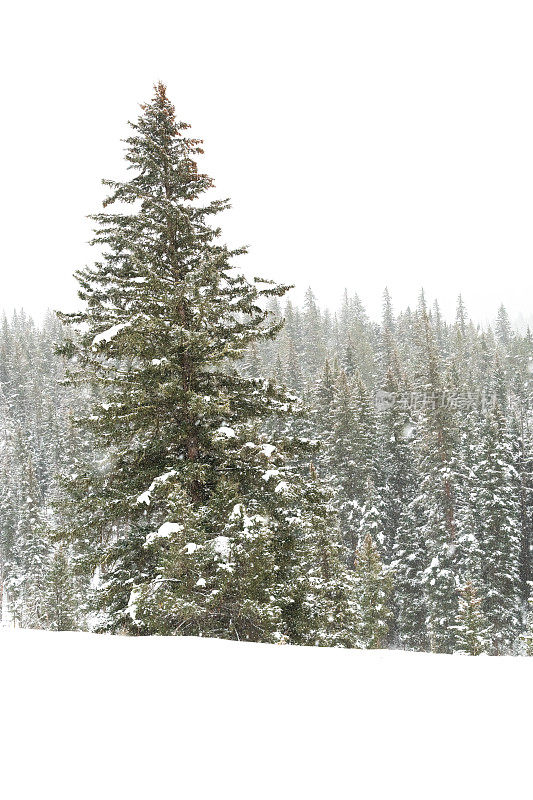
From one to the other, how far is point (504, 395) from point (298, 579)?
66593 millimetres

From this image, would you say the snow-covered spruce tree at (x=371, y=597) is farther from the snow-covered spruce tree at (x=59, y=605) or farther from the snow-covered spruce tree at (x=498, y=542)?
the snow-covered spruce tree at (x=59, y=605)

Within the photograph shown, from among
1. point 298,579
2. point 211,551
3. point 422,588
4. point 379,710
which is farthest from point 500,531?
point 379,710

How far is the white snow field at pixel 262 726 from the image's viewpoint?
223cm

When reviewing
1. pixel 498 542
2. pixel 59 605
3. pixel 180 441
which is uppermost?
pixel 180 441

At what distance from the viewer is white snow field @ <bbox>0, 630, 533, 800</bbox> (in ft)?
7.32

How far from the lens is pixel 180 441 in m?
9.77

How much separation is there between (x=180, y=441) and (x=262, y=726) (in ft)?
23.9

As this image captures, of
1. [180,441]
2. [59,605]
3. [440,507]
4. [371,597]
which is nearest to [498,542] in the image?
[440,507]

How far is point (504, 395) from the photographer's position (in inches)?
2662

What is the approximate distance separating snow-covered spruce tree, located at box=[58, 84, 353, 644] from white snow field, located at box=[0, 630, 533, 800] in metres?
3.51

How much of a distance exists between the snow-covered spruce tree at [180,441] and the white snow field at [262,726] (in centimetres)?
351

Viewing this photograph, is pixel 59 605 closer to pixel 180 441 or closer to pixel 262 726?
pixel 180 441

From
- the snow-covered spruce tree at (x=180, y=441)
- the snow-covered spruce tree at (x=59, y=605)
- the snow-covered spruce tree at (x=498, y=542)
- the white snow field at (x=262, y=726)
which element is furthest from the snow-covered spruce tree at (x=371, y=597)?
the white snow field at (x=262, y=726)

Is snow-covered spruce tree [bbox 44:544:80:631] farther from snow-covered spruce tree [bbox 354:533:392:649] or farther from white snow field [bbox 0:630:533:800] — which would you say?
white snow field [bbox 0:630:533:800]
